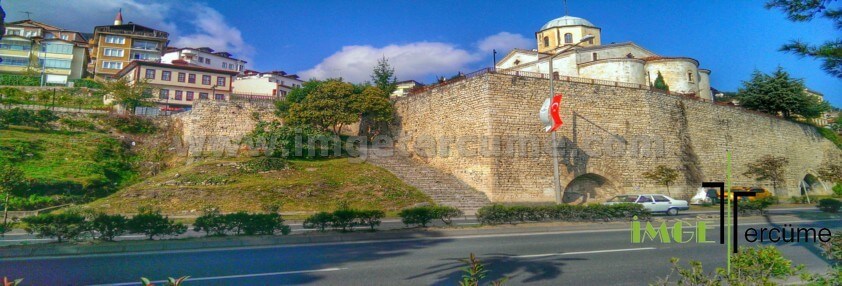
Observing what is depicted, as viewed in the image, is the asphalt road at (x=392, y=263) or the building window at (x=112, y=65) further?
the building window at (x=112, y=65)

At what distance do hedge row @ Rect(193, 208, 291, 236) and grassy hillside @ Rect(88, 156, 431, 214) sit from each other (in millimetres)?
8876

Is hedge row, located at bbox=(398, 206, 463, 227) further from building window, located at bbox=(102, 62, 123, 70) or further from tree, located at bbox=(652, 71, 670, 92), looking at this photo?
building window, located at bbox=(102, 62, 123, 70)

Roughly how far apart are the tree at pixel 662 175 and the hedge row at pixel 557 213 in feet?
38.9

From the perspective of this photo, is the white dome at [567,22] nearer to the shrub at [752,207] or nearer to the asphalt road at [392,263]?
the shrub at [752,207]

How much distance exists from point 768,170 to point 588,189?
53.6ft


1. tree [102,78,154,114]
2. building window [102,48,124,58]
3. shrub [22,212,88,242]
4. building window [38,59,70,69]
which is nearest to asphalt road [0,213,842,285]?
shrub [22,212,88,242]

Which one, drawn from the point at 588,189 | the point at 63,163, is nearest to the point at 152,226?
the point at 63,163

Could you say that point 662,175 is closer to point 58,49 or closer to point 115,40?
point 58,49

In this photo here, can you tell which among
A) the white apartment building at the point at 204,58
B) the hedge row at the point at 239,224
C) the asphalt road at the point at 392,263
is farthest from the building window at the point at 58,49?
the asphalt road at the point at 392,263

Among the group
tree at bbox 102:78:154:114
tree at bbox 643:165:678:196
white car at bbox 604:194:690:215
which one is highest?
tree at bbox 102:78:154:114

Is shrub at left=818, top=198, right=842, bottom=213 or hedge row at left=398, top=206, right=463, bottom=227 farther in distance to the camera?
shrub at left=818, top=198, right=842, bottom=213

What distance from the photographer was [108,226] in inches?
402

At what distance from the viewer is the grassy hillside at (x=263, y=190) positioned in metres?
20.3

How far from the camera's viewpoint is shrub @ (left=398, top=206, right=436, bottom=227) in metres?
13.6
